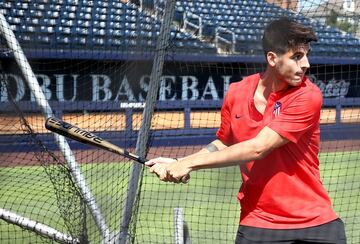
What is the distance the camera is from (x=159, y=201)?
6738 mm

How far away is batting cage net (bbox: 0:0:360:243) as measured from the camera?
414cm

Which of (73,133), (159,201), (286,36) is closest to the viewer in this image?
(286,36)

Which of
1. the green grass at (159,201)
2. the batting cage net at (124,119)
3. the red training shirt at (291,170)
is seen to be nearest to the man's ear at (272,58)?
the red training shirt at (291,170)

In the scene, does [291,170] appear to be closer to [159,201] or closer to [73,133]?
[73,133]

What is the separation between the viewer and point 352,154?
32.9ft

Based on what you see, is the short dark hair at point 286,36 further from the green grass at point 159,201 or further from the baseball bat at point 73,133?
the green grass at point 159,201

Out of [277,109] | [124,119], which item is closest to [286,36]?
[277,109]

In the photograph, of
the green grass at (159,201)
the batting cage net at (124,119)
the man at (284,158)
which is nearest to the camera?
the man at (284,158)

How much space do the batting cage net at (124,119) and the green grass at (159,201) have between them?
0.06 ft

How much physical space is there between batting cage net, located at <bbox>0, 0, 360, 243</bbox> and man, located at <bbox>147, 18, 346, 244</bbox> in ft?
3.13

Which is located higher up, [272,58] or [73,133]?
[272,58]

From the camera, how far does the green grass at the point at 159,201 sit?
5305mm

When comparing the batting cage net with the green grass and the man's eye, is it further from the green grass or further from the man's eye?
the man's eye

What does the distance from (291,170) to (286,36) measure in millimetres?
586
